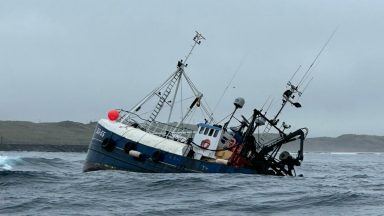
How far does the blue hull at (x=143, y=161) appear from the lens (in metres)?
40.9

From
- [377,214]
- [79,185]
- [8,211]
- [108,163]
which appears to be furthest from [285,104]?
[8,211]

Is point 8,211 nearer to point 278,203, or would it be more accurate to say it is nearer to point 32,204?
A: point 32,204

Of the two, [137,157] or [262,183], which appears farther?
[137,157]

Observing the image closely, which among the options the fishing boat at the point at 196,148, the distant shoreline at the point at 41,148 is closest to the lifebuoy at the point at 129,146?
the fishing boat at the point at 196,148

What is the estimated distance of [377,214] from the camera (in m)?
24.6

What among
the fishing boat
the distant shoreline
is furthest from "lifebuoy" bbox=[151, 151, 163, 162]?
the distant shoreline

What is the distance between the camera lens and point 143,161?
1661 inches

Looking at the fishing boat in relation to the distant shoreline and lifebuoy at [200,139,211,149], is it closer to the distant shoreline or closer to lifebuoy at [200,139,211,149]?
lifebuoy at [200,139,211,149]

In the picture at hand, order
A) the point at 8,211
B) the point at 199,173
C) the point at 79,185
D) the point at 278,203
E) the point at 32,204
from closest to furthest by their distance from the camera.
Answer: the point at 8,211 → the point at 32,204 → the point at 278,203 → the point at 79,185 → the point at 199,173

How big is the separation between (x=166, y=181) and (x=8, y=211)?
11.0 meters

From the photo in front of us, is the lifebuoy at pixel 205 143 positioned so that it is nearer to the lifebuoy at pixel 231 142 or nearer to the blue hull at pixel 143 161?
the lifebuoy at pixel 231 142

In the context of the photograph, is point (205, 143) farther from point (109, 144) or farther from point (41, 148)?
point (41, 148)

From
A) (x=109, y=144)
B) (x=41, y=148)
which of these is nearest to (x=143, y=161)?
(x=109, y=144)

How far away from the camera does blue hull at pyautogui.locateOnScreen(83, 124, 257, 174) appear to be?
40.9m
